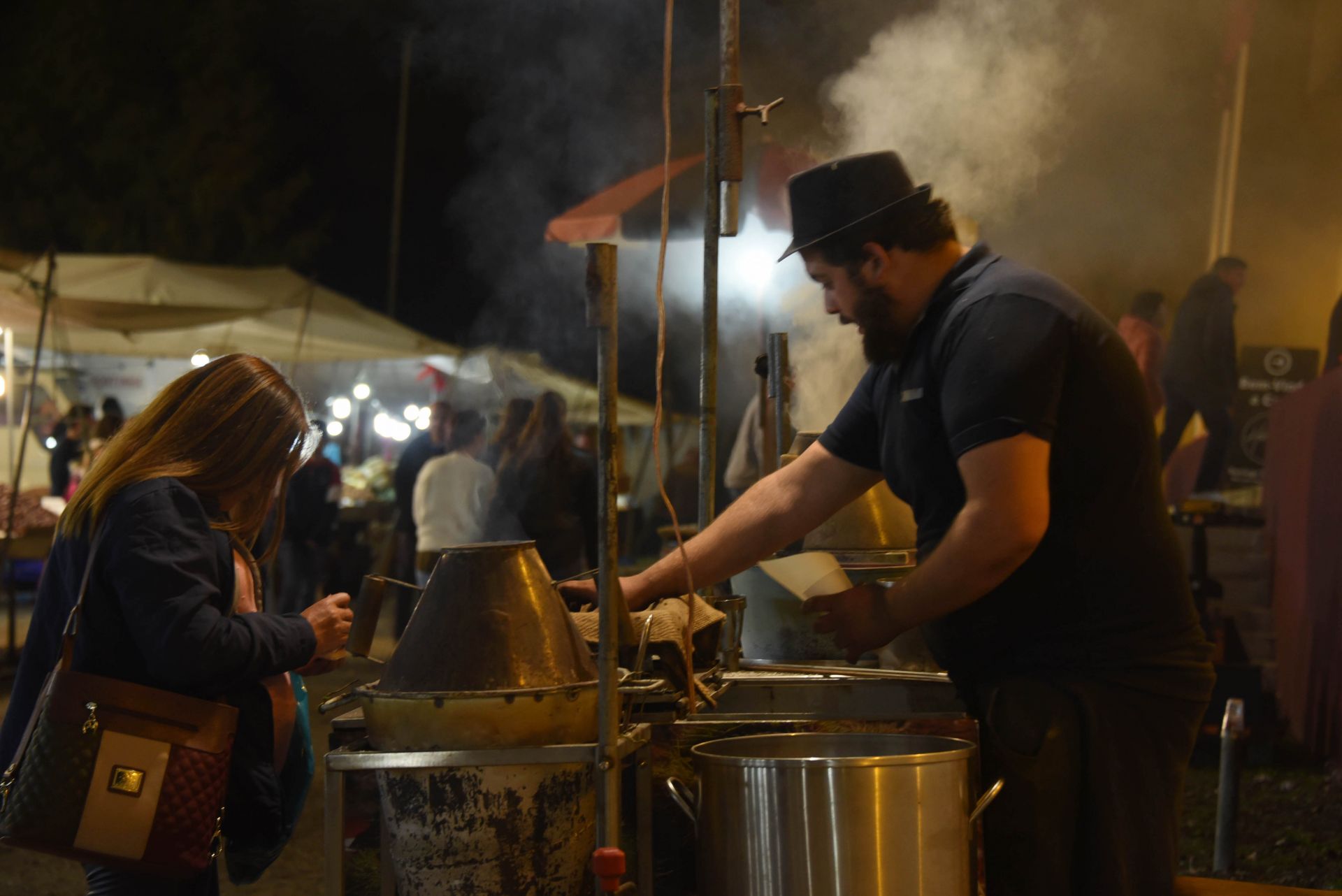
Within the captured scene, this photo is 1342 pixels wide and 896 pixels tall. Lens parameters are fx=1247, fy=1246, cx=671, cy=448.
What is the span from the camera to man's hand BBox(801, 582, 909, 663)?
2111 mm

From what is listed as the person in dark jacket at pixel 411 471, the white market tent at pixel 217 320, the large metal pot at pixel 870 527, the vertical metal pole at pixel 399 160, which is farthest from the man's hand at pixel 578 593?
the vertical metal pole at pixel 399 160

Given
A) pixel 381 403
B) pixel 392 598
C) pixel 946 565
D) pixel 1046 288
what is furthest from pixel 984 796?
pixel 381 403

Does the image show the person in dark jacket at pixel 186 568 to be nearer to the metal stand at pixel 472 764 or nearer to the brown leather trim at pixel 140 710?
the brown leather trim at pixel 140 710

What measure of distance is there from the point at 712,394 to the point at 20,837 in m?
1.74

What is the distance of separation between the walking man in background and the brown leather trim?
8367mm

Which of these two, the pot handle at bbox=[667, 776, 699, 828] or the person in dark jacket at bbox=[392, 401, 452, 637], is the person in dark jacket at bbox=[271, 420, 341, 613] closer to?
the person in dark jacket at bbox=[392, 401, 452, 637]

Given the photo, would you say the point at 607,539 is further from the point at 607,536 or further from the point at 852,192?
the point at 852,192

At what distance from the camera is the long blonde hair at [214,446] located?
2.29 meters

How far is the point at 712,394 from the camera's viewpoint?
3.09 metres

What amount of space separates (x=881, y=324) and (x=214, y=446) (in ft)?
4.17

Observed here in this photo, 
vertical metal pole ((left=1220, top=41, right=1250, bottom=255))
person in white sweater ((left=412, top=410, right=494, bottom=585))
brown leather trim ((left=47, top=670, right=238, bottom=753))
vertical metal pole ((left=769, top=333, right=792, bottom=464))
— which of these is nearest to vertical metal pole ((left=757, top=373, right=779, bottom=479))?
vertical metal pole ((left=769, top=333, right=792, bottom=464))

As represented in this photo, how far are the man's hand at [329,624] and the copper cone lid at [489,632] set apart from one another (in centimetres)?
59

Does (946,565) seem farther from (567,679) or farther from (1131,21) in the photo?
(1131,21)

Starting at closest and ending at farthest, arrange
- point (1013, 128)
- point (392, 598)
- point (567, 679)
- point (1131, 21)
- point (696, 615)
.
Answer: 1. point (567, 679)
2. point (696, 615)
3. point (1013, 128)
4. point (1131, 21)
5. point (392, 598)
